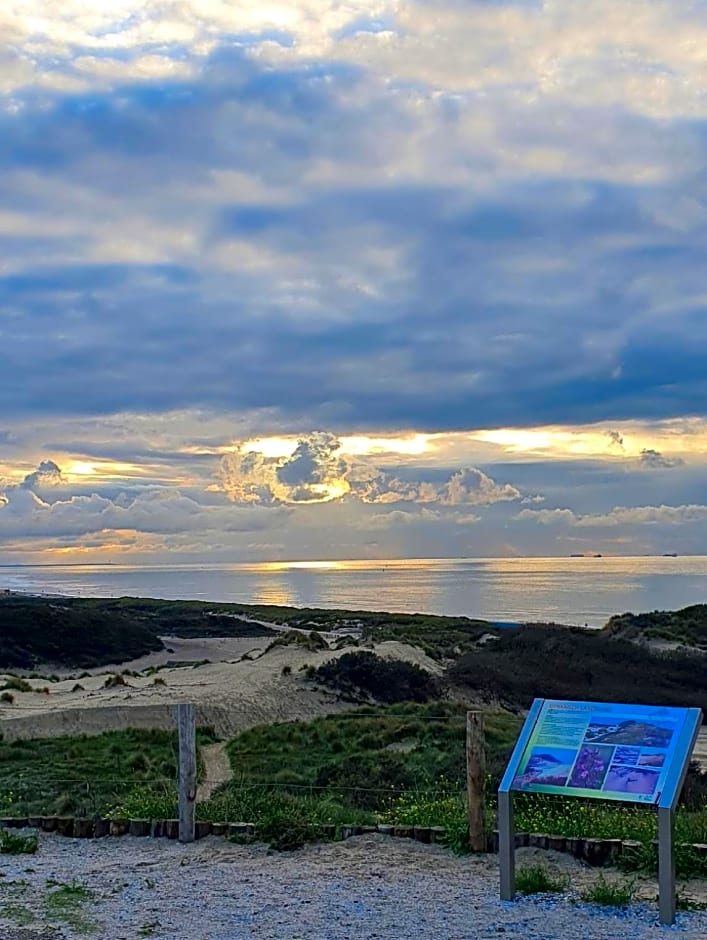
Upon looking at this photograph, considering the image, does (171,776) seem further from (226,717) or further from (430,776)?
(226,717)

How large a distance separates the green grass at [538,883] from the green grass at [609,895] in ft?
0.57

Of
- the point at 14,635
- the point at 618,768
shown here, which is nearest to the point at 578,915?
the point at 618,768

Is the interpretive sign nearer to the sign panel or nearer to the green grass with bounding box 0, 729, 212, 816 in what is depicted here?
the sign panel

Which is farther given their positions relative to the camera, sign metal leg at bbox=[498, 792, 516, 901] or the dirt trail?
the dirt trail

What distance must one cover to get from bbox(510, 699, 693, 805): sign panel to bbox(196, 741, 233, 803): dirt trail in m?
5.90

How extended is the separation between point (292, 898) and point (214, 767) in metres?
9.56

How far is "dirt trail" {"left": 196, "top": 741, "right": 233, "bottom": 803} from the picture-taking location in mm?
13137

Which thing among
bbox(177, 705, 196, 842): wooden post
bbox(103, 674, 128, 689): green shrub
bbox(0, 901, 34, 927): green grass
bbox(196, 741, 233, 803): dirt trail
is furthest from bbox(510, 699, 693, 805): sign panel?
bbox(103, 674, 128, 689): green shrub

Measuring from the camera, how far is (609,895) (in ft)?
22.1

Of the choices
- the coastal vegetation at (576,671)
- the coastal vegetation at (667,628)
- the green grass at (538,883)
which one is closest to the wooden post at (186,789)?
the green grass at (538,883)

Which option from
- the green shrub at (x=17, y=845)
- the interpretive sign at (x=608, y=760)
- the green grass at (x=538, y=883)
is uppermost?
the interpretive sign at (x=608, y=760)

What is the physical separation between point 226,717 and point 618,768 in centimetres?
1695

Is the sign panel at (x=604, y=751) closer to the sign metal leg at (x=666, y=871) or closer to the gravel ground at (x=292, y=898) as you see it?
the sign metal leg at (x=666, y=871)

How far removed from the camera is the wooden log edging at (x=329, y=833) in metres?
7.68
